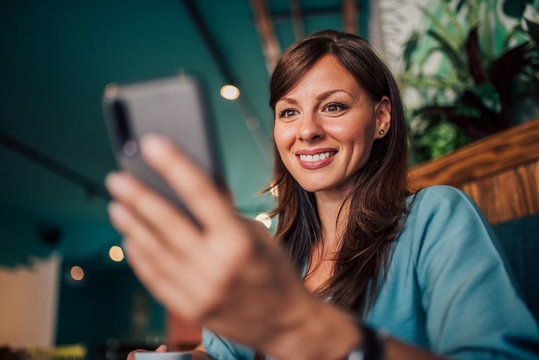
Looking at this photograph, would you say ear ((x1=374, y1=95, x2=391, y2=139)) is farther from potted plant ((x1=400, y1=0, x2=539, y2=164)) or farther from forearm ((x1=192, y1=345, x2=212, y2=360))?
forearm ((x1=192, y1=345, x2=212, y2=360))

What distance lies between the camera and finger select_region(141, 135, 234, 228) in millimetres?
383

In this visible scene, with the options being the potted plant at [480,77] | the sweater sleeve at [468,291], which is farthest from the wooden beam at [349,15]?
the sweater sleeve at [468,291]

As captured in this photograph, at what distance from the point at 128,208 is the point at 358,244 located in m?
0.73

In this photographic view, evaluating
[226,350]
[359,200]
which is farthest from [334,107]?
[226,350]

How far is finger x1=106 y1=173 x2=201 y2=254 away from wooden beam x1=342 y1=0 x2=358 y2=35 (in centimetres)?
400

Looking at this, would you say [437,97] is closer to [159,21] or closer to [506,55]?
[506,55]

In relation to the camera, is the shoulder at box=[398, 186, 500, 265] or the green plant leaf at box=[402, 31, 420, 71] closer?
the shoulder at box=[398, 186, 500, 265]

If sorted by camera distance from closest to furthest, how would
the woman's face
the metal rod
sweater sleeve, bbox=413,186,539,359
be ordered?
sweater sleeve, bbox=413,186,539,359, the woman's face, the metal rod

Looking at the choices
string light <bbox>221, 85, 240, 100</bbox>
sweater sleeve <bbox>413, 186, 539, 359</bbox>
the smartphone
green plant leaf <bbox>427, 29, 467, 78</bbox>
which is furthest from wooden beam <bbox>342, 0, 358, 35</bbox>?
the smartphone

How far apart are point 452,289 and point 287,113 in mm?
739

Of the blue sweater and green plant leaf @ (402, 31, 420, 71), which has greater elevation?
green plant leaf @ (402, 31, 420, 71)

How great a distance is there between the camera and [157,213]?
1.31ft

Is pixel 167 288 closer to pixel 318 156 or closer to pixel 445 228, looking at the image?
pixel 445 228

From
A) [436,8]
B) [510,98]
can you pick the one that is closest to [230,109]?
[436,8]
